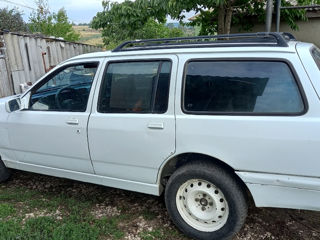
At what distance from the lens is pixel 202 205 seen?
2760mm

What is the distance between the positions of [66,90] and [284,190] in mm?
2676

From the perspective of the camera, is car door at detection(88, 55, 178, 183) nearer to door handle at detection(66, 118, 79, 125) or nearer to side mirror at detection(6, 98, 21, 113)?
door handle at detection(66, 118, 79, 125)

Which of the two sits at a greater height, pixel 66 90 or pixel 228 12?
pixel 228 12

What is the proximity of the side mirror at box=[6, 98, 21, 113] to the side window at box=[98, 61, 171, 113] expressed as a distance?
3.89ft

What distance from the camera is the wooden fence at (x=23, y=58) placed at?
8.62 meters

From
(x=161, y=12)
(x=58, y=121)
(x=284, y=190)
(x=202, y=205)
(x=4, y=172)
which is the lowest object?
(x=4, y=172)

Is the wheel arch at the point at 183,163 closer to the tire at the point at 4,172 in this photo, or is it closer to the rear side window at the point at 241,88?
the rear side window at the point at 241,88

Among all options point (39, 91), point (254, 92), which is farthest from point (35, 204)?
point (254, 92)

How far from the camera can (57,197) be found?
3.68 m

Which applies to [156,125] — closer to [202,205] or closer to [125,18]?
[202,205]

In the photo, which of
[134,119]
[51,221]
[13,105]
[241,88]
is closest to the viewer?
[241,88]

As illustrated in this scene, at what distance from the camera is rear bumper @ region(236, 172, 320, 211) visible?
2.26 m

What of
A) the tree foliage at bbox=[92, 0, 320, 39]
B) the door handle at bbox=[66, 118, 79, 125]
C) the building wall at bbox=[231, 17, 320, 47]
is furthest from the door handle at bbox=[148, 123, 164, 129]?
the building wall at bbox=[231, 17, 320, 47]

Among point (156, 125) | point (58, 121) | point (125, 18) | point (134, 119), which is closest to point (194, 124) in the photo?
point (156, 125)
